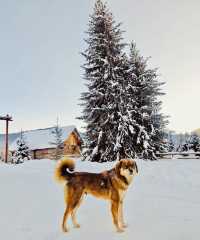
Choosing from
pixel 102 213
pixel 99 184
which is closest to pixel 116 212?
pixel 99 184

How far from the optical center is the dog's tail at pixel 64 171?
6008mm

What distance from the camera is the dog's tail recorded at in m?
6.01

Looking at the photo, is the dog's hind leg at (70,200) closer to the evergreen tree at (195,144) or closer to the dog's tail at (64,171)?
the dog's tail at (64,171)

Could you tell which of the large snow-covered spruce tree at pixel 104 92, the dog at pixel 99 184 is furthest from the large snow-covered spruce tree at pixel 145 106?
the dog at pixel 99 184

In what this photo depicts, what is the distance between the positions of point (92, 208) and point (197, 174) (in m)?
7.70

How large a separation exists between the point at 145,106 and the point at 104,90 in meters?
5.80

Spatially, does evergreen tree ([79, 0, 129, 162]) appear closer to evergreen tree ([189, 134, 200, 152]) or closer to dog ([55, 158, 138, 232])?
dog ([55, 158, 138, 232])

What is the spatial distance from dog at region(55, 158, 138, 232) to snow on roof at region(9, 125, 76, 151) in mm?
45385

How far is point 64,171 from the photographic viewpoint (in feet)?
19.8

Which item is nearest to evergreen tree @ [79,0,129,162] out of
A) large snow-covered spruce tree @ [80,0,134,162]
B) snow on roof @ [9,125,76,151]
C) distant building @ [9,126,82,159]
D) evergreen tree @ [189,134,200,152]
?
large snow-covered spruce tree @ [80,0,134,162]

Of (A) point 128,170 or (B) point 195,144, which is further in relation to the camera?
Answer: (B) point 195,144

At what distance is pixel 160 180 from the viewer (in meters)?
13.5

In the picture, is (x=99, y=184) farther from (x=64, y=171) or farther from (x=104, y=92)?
(x=104, y=92)

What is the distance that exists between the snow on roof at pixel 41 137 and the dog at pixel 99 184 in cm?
4538
